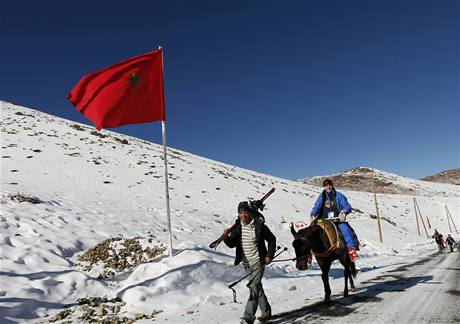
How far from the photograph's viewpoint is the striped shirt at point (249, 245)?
6.09 metres

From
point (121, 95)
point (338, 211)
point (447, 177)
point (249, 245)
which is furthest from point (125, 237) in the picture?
point (447, 177)

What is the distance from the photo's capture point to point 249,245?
6.12 m

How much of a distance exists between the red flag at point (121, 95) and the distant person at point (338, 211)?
15.5 feet

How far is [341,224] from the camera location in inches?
344

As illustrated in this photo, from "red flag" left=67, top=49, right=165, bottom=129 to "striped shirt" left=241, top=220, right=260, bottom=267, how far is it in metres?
4.61

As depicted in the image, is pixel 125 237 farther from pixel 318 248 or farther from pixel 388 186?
pixel 388 186

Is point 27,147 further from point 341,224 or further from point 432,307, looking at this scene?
point 432,307

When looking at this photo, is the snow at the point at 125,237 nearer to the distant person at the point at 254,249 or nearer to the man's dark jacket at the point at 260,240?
the distant person at the point at 254,249

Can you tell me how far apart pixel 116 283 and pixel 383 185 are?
105501 mm

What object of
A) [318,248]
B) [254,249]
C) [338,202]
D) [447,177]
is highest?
[447,177]

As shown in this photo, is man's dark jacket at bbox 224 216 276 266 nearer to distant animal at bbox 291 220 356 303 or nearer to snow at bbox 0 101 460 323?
distant animal at bbox 291 220 356 303

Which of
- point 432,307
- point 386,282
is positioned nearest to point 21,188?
point 386,282

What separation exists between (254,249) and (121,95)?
219 inches

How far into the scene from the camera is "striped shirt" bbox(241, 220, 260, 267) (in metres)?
6.09
